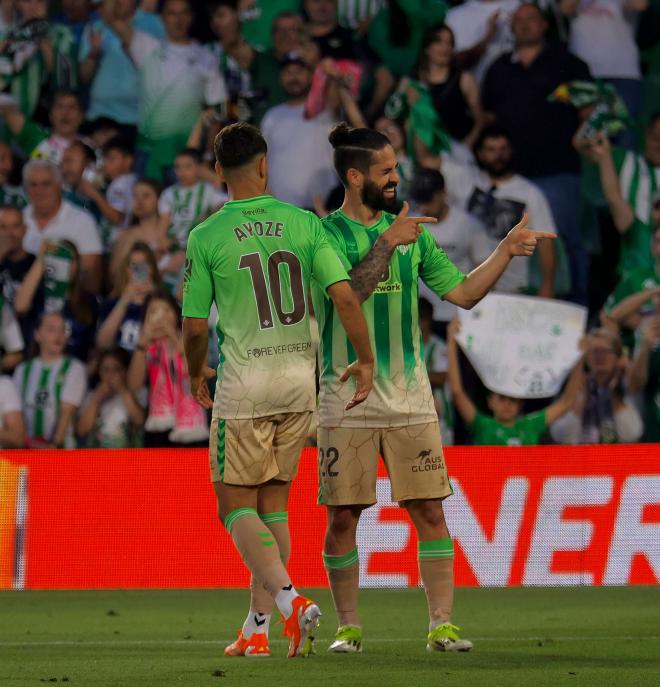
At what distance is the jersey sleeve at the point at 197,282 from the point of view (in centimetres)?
562

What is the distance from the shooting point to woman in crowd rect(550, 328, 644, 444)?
37.9 ft

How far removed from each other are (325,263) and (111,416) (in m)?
6.84

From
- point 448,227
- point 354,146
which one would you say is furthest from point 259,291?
point 448,227

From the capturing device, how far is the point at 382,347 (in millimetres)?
6141

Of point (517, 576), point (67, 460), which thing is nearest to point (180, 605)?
point (67, 460)

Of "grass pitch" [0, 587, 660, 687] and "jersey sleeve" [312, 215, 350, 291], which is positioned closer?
"grass pitch" [0, 587, 660, 687]

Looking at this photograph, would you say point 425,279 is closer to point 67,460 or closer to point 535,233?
point 535,233

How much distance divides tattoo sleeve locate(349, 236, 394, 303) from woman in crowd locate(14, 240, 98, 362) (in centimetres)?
684

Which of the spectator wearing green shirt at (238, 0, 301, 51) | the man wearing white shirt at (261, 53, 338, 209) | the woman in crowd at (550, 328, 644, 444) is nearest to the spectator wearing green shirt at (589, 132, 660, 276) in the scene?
the woman in crowd at (550, 328, 644, 444)

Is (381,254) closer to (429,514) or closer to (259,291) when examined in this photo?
(259,291)

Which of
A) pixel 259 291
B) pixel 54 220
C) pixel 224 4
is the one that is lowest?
pixel 54 220

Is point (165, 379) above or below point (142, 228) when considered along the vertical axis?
below

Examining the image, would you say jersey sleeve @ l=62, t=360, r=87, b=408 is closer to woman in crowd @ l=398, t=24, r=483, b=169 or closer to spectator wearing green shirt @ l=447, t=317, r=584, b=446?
spectator wearing green shirt @ l=447, t=317, r=584, b=446

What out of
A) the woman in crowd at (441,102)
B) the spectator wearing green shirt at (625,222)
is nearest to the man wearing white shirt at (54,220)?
the woman in crowd at (441,102)
